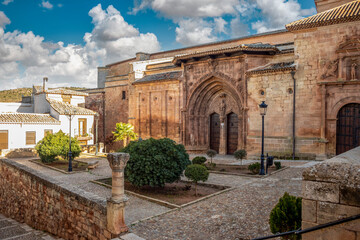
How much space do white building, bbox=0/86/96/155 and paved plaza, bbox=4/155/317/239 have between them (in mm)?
12033

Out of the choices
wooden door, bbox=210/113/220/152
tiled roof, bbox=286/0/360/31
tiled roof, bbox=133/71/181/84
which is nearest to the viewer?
tiled roof, bbox=286/0/360/31

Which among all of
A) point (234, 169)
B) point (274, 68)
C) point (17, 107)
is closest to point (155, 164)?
point (234, 169)

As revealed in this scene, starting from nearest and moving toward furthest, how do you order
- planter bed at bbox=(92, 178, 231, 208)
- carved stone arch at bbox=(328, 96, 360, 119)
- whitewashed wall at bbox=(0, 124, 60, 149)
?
planter bed at bbox=(92, 178, 231, 208) → carved stone arch at bbox=(328, 96, 360, 119) → whitewashed wall at bbox=(0, 124, 60, 149)

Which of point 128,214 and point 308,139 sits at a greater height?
A: point 308,139

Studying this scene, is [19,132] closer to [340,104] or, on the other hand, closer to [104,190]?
[104,190]

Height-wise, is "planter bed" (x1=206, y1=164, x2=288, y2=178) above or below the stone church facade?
below

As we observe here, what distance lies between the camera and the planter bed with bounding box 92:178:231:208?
9.05 meters

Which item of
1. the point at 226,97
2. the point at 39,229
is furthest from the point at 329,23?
the point at 39,229

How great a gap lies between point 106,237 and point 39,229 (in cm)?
585

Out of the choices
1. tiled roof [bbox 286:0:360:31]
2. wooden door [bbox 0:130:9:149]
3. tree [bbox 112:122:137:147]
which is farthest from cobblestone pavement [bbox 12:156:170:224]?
tiled roof [bbox 286:0:360:31]

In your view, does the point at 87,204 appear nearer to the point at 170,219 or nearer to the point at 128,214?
the point at 128,214

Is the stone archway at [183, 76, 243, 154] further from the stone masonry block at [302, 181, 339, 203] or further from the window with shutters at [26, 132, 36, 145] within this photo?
the stone masonry block at [302, 181, 339, 203]

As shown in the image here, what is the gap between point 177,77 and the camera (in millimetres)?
22391

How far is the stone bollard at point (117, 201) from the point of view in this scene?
21.2 ft
